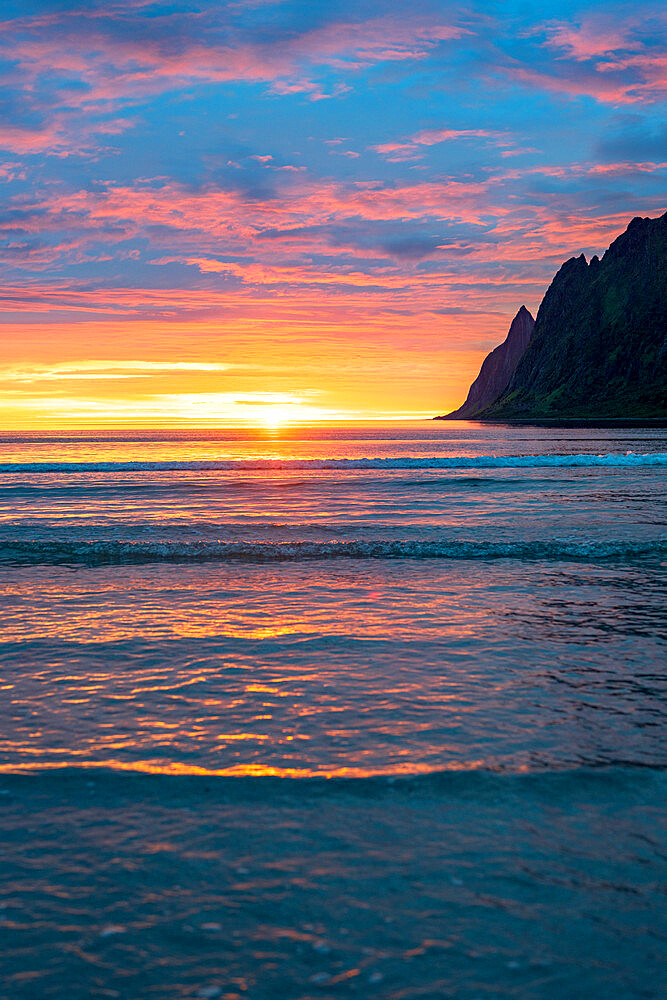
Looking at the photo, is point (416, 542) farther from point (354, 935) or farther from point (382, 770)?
point (354, 935)

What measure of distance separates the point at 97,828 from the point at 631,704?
561 cm

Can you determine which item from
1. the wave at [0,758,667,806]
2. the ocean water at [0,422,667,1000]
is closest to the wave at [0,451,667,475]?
the ocean water at [0,422,667,1000]

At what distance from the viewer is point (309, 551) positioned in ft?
61.9

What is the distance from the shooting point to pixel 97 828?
17.1 feet

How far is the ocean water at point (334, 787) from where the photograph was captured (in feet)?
13.0

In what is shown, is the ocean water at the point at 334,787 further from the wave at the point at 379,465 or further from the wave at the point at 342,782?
the wave at the point at 379,465

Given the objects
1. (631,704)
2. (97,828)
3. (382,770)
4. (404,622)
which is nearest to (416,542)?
(404,622)

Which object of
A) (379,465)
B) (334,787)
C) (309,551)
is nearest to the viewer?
(334,787)

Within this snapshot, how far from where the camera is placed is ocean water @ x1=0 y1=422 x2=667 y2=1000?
3959mm

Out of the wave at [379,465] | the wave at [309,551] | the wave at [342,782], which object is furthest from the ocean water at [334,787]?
the wave at [379,465]

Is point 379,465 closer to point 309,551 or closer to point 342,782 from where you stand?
point 309,551

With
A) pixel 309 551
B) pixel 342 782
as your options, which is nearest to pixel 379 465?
pixel 309 551

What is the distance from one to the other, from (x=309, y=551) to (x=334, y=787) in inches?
517

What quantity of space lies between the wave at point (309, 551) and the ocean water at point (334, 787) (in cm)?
275
